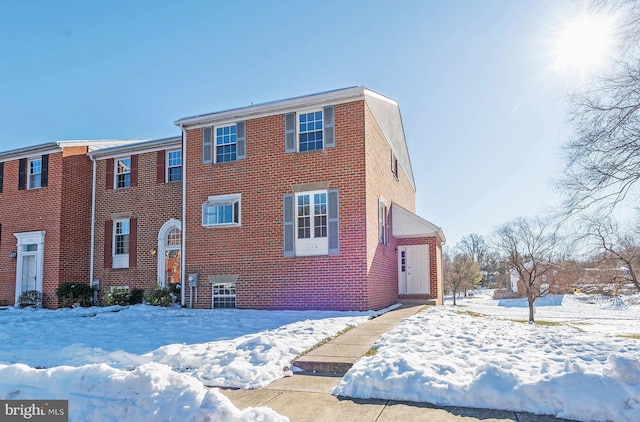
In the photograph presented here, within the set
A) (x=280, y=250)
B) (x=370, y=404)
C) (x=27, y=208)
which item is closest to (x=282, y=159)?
(x=280, y=250)

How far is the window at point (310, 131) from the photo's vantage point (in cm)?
1277

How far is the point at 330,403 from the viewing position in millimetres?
4531

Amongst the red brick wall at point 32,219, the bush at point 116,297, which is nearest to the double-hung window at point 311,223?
the bush at point 116,297

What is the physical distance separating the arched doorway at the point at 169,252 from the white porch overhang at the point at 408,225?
7672 millimetres

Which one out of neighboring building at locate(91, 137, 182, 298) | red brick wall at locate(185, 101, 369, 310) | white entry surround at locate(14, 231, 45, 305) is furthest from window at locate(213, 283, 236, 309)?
white entry surround at locate(14, 231, 45, 305)

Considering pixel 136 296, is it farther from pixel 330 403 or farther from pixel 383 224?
pixel 330 403

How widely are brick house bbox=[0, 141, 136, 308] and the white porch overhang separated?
1160 centimetres

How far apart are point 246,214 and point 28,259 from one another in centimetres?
987

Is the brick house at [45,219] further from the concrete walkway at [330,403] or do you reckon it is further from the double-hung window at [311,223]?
the concrete walkway at [330,403]

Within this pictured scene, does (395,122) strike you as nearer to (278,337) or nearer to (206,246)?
(206,246)

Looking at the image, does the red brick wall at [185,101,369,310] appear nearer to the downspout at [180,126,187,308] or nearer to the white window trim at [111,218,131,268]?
the downspout at [180,126,187,308]

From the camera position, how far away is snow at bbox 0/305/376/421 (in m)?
4.13

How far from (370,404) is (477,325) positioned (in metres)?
5.36

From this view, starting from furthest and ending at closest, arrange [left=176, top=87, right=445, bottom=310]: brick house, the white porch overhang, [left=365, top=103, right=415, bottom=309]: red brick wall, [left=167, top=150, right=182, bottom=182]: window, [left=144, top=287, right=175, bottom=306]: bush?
1. [left=167, top=150, right=182, bottom=182]: window
2. the white porch overhang
3. [left=144, top=287, right=175, bottom=306]: bush
4. [left=365, top=103, right=415, bottom=309]: red brick wall
5. [left=176, top=87, right=445, bottom=310]: brick house
